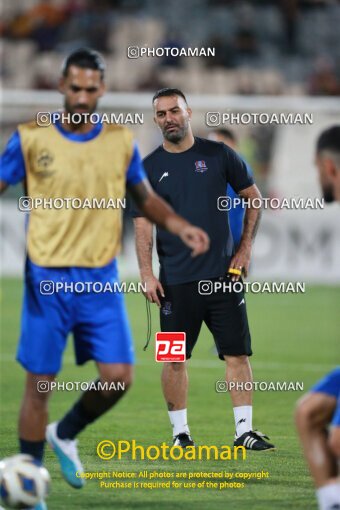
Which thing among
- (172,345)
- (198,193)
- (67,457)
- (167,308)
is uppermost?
(198,193)

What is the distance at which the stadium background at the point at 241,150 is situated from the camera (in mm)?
7562

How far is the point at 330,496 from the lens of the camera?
4.73 meters

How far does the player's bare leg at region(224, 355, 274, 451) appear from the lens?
Answer: 6.98 meters

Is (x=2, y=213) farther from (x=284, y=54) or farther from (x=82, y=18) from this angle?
(x=284, y=54)

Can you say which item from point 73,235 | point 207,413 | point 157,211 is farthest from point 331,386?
point 207,413

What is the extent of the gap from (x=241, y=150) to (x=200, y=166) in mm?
11896

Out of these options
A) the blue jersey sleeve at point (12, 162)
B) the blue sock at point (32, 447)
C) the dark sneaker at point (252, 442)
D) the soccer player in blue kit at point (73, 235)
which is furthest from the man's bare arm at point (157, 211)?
the dark sneaker at point (252, 442)

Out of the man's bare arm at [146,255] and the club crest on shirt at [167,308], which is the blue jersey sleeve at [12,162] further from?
the club crest on shirt at [167,308]

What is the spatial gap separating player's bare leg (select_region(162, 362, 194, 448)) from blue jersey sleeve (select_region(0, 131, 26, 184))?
209 centimetres

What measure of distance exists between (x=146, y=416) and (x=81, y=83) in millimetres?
3724

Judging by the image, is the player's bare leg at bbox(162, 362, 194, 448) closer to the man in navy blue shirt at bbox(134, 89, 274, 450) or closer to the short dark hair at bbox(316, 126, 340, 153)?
the man in navy blue shirt at bbox(134, 89, 274, 450)

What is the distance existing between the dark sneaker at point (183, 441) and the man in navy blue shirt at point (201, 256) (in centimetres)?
3

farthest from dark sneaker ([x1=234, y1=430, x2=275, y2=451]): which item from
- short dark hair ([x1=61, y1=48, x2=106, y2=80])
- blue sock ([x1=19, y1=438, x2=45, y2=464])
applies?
short dark hair ([x1=61, y1=48, x2=106, y2=80])

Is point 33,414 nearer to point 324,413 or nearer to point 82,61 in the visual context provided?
point 324,413
